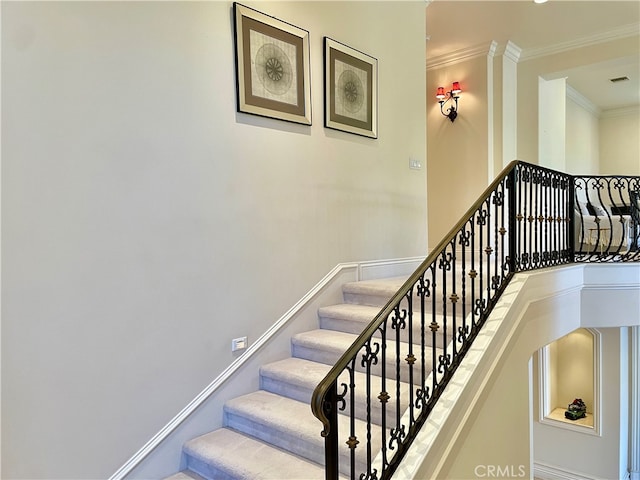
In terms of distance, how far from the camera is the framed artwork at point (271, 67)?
3.04m

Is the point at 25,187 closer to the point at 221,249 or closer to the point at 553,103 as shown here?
the point at 221,249

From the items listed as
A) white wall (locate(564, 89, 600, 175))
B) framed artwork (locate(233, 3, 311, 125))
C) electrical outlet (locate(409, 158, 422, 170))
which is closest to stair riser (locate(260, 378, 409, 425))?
framed artwork (locate(233, 3, 311, 125))

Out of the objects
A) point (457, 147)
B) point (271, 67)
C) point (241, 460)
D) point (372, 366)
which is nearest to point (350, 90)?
point (271, 67)

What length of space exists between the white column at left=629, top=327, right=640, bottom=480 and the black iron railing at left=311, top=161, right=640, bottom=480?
2.08 m

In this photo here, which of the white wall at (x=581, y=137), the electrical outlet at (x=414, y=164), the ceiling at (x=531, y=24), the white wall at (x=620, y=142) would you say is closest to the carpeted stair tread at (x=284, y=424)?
the electrical outlet at (x=414, y=164)

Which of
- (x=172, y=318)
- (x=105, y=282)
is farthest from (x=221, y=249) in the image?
(x=105, y=282)

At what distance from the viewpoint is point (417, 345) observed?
288 centimetres

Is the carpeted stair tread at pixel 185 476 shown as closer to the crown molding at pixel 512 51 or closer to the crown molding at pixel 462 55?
the crown molding at pixel 462 55

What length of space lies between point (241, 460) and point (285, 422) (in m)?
0.31

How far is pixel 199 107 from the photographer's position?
2812 mm

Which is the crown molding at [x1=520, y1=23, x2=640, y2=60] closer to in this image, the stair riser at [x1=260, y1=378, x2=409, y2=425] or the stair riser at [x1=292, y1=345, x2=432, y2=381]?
the stair riser at [x1=292, y1=345, x2=432, y2=381]

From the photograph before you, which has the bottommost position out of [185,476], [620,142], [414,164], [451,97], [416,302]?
[185,476]

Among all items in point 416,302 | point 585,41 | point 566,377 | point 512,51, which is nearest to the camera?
point 416,302

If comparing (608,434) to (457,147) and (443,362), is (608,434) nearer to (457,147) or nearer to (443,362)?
(457,147)
